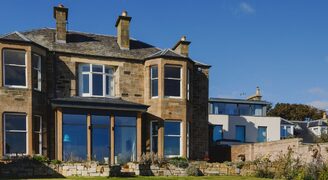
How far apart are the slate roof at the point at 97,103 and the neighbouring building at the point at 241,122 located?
16.3 meters

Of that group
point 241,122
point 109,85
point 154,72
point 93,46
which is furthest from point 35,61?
point 241,122

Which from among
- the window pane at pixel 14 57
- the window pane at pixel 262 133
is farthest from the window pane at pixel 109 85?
the window pane at pixel 262 133

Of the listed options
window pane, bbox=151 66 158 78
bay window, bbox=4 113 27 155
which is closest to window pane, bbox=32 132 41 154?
bay window, bbox=4 113 27 155

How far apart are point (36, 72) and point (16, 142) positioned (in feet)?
13.6

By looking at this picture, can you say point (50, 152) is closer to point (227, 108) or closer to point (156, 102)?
point (156, 102)

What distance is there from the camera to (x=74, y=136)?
2241 cm

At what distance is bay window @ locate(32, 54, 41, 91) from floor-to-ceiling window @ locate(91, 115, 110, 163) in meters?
3.80

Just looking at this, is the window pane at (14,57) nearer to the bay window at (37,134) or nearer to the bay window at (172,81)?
the bay window at (37,134)

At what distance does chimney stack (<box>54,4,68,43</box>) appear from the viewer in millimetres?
24719

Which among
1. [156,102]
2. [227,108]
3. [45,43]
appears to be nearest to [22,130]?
[45,43]

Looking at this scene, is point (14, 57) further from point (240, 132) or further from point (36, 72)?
point (240, 132)

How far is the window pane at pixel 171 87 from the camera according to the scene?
80.5ft

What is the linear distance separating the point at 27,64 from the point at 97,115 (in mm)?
→ 4853

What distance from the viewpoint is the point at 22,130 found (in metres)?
21.3
